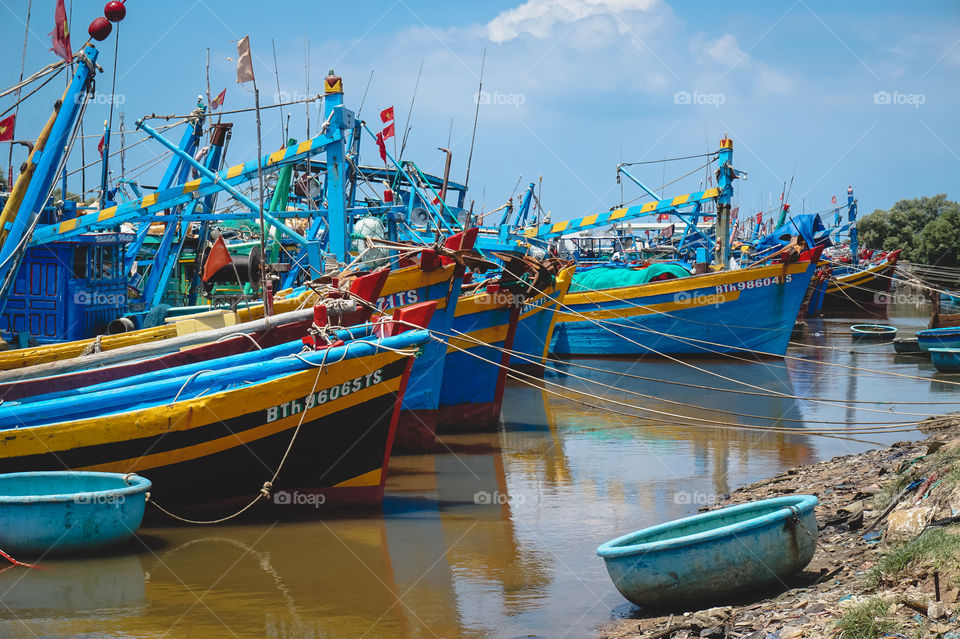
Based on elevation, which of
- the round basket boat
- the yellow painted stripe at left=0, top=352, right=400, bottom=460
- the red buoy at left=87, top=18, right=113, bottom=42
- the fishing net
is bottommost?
the round basket boat

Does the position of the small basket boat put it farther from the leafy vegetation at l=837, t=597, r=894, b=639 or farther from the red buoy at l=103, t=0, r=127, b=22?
the leafy vegetation at l=837, t=597, r=894, b=639

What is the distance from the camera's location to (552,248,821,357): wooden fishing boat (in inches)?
879

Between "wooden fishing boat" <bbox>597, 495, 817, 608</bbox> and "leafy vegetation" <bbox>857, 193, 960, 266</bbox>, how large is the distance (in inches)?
2012

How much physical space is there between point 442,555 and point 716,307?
51.8 feet

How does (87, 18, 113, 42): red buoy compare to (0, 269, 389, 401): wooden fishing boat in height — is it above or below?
above

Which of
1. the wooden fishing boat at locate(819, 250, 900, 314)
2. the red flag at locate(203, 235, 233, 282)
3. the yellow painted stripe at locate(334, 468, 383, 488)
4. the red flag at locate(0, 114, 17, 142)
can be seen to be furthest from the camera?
the wooden fishing boat at locate(819, 250, 900, 314)

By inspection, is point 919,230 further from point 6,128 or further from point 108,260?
point 6,128

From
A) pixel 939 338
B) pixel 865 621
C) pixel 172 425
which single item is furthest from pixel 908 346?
pixel 865 621

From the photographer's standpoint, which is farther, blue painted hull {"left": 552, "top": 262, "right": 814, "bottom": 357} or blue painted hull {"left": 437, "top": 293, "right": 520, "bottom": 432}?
blue painted hull {"left": 552, "top": 262, "right": 814, "bottom": 357}

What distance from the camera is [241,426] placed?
8.47 metres

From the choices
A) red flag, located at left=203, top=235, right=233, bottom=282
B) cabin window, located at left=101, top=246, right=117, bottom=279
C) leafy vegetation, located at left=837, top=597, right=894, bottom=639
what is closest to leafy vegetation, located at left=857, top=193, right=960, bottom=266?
cabin window, located at left=101, top=246, right=117, bottom=279

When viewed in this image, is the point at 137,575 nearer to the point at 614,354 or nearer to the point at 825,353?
the point at 614,354

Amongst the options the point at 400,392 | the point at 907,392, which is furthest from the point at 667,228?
the point at 400,392

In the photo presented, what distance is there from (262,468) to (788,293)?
55.3 ft
